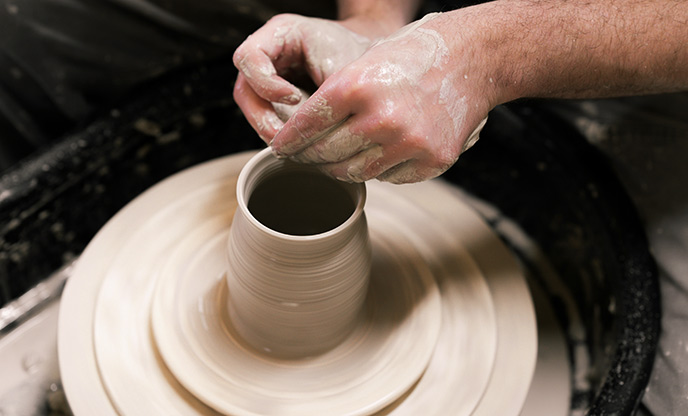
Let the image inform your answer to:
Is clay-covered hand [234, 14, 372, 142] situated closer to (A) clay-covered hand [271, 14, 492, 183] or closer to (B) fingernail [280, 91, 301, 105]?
(B) fingernail [280, 91, 301, 105]

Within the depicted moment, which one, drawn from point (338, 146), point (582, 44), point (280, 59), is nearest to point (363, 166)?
point (338, 146)

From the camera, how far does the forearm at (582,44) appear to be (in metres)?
1.10

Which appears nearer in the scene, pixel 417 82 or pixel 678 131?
pixel 417 82

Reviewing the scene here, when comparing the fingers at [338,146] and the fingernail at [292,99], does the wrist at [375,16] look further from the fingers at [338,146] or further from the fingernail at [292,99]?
the fingers at [338,146]

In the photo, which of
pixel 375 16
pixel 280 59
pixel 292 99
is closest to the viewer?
pixel 292 99

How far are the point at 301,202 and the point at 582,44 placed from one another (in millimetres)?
590

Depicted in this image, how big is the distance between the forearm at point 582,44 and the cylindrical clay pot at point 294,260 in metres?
0.35

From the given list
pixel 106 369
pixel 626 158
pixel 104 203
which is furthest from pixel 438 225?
pixel 104 203

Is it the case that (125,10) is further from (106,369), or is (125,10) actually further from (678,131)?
(678,131)

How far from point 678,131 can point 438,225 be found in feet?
2.03

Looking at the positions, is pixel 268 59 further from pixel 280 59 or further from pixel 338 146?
pixel 338 146

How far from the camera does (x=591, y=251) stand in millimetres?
1473

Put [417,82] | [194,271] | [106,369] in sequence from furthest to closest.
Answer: [194,271] < [106,369] < [417,82]

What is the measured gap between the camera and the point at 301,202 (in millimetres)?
1168
